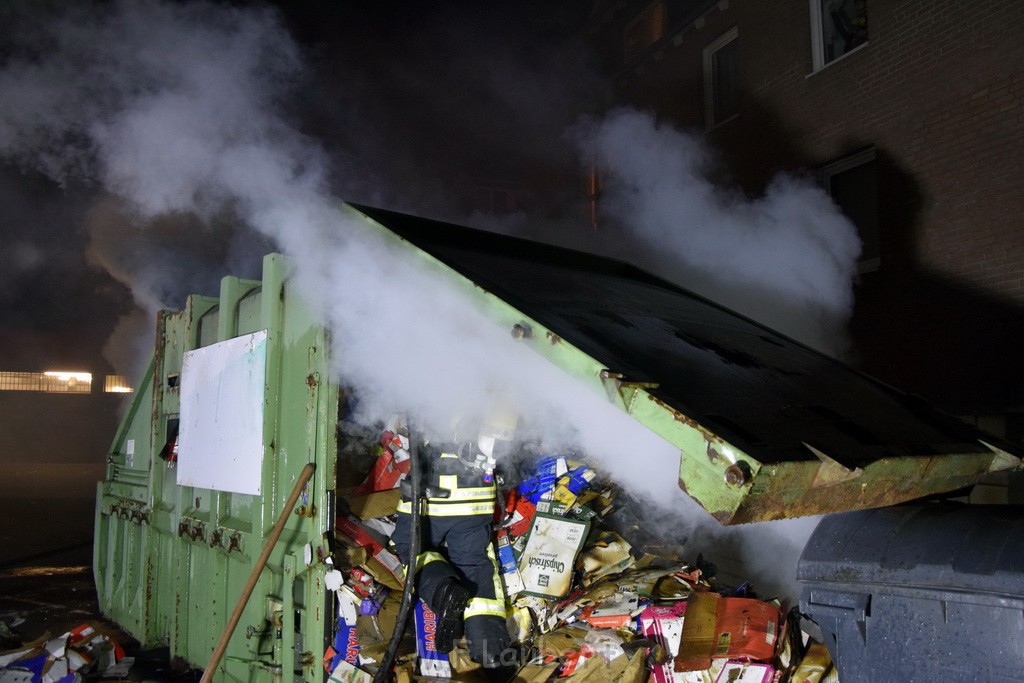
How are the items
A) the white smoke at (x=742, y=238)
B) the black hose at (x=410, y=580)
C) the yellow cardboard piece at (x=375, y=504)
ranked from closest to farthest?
the black hose at (x=410, y=580) < the yellow cardboard piece at (x=375, y=504) < the white smoke at (x=742, y=238)

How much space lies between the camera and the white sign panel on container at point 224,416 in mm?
3168

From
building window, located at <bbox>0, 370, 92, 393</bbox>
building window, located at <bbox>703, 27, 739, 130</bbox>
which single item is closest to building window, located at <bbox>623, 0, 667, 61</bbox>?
building window, located at <bbox>703, 27, 739, 130</bbox>

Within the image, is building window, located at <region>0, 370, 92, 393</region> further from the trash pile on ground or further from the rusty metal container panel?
the trash pile on ground

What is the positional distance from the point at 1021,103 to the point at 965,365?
1.88 m

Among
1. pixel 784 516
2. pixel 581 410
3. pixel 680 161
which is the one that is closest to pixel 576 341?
pixel 784 516

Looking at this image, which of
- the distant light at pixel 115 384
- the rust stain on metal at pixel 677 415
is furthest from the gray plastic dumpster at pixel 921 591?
the distant light at pixel 115 384

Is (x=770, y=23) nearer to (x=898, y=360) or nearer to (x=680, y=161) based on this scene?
(x=680, y=161)

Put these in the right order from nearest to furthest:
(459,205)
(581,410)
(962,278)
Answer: (581,410), (962,278), (459,205)

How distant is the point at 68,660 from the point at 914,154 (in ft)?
23.0

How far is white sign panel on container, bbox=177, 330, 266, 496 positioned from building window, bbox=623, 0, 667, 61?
752 centimetres

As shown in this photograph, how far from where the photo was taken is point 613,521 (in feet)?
13.5

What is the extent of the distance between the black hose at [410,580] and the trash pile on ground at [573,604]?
0.09m

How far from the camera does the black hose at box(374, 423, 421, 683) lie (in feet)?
8.81

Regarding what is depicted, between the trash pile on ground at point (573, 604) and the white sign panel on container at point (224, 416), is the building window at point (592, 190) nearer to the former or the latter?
the trash pile on ground at point (573, 604)
